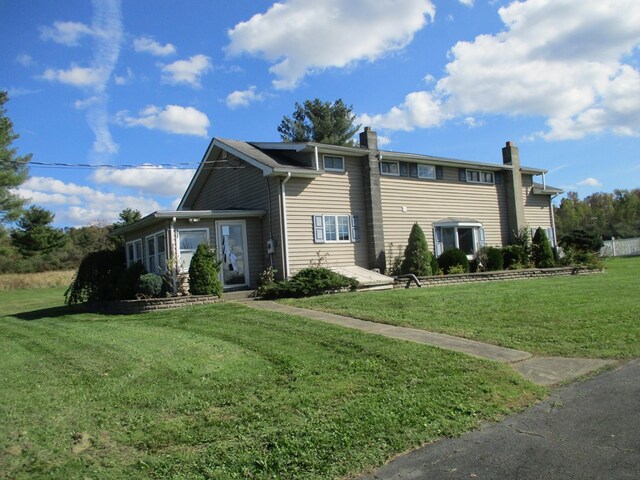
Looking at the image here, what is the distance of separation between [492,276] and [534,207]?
346 inches

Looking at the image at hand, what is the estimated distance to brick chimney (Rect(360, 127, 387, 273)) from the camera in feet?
64.7

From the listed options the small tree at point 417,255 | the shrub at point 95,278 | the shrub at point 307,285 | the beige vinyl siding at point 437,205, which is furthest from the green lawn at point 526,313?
the shrub at point 95,278

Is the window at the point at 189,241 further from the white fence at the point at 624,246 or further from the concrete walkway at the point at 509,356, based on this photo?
the white fence at the point at 624,246

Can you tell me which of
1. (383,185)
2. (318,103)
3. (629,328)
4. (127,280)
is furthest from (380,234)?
(318,103)

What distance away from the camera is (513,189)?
25.1 meters

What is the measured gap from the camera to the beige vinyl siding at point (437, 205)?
20.8 meters

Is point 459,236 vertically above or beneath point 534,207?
beneath

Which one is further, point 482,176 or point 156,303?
point 482,176

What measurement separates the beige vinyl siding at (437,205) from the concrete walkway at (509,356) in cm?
1100

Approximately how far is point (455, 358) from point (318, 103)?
42274mm

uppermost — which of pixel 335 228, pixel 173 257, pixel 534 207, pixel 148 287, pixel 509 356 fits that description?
pixel 534 207

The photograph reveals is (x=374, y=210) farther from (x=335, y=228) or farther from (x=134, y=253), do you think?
(x=134, y=253)

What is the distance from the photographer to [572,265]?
76.1ft

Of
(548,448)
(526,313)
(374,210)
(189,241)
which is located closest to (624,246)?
(374,210)
